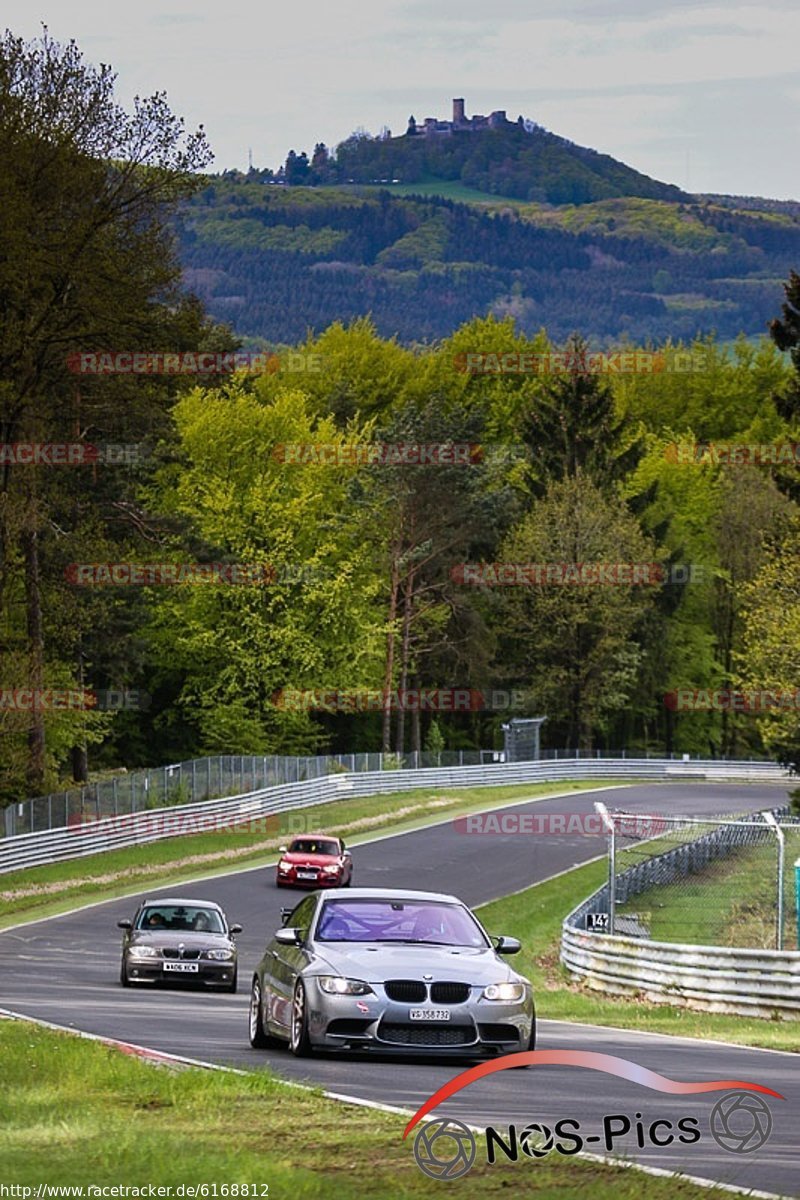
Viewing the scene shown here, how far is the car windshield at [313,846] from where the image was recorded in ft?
163

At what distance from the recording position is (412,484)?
298 feet

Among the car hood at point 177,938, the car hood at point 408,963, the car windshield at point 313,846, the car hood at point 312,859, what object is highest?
the car hood at point 408,963

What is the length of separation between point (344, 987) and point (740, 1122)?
13.9ft

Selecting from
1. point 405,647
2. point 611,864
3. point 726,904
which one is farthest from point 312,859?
point 405,647

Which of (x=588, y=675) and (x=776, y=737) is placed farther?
(x=588, y=675)

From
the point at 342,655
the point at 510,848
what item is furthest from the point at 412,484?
the point at 510,848

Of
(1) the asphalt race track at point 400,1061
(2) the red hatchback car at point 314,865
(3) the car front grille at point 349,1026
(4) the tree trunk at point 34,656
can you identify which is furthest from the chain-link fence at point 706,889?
(4) the tree trunk at point 34,656

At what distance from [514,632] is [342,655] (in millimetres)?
16589

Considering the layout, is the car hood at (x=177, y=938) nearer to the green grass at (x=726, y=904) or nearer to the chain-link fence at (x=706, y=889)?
the chain-link fence at (x=706, y=889)

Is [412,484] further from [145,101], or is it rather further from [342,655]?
[145,101]

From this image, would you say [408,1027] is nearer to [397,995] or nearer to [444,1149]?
[397,995]

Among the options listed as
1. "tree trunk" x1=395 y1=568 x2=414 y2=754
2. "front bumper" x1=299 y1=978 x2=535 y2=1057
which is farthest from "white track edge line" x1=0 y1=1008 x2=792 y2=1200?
"tree trunk" x1=395 y1=568 x2=414 y2=754

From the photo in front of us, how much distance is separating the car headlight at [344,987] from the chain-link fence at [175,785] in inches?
1393

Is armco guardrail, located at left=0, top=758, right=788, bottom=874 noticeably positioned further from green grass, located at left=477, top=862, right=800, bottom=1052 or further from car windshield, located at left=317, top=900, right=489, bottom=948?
car windshield, located at left=317, top=900, right=489, bottom=948
